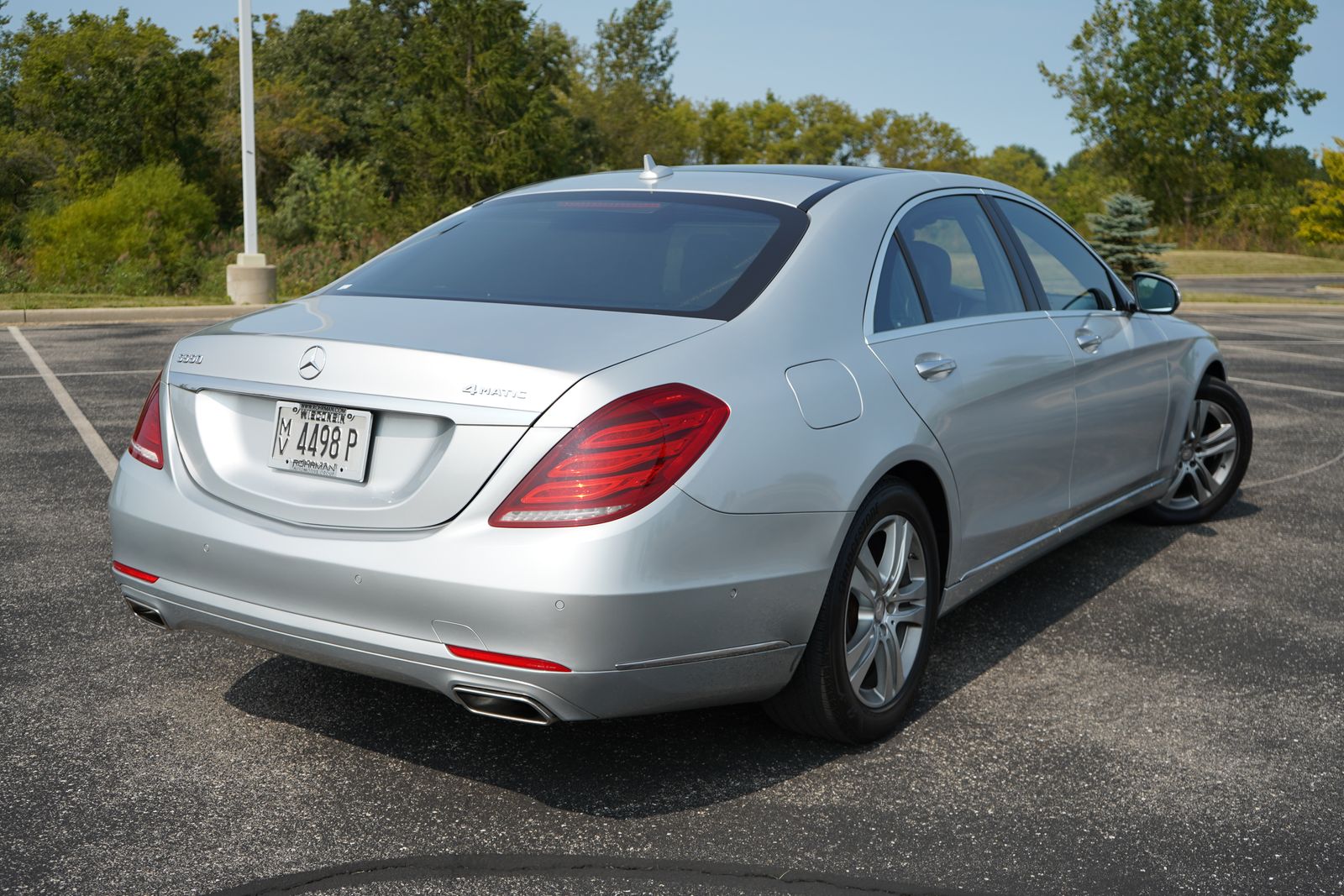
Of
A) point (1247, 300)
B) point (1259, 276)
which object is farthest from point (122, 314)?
point (1259, 276)

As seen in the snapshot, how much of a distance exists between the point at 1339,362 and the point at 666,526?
47.6 ft

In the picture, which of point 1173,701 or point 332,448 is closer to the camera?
point 332,448

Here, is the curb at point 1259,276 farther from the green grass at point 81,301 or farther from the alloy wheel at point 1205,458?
the alloy wheel at point 1205,458

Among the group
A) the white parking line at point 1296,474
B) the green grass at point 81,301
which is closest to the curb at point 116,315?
the green grass at point 81,301

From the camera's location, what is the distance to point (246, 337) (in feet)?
11.5

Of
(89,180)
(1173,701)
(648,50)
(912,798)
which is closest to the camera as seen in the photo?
(912,798)

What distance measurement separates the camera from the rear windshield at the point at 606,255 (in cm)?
366

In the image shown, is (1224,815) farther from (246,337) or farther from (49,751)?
(49,751)

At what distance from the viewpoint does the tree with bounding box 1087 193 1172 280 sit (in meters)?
24.4

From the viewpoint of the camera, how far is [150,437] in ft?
12.0

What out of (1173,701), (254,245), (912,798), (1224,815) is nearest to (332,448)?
(912,798)

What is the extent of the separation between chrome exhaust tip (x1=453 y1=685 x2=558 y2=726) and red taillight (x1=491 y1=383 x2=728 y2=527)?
40 centimetres

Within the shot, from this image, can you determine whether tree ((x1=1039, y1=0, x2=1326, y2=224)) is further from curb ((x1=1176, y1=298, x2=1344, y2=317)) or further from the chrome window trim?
the chrome window trim

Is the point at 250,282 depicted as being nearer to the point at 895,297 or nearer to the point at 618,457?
the point at 895,297
